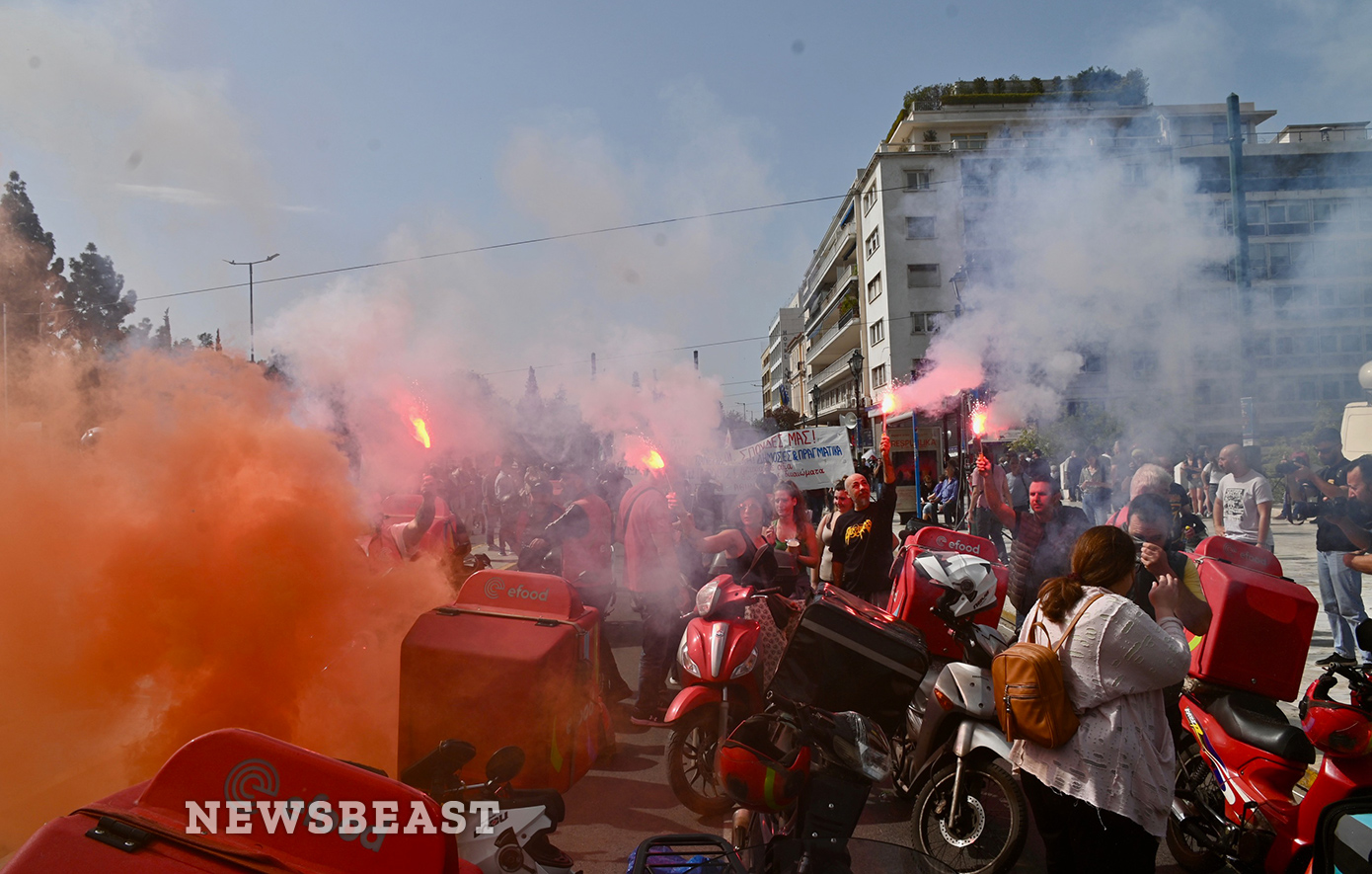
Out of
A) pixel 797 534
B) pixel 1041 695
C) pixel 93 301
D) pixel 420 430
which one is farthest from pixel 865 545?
pixel 93 301

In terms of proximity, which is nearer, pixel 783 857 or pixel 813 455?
pixel 783 857

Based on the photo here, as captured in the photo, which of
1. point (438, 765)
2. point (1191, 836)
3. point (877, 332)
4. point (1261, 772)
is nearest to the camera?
point (438, 765)

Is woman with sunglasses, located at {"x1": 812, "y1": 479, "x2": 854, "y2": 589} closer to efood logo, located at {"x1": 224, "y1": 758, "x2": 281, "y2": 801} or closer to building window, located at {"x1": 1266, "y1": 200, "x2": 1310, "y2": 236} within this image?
efood logo, located at {"x1": 224, "y1": 758, "x2": 281, "y2": 801}

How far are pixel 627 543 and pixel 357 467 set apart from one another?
4112 mm

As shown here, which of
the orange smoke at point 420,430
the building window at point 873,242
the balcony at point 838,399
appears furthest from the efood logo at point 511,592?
the balcony at point 838,399

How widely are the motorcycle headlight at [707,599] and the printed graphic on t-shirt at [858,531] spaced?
6.15 ft

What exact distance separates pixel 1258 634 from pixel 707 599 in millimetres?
2715

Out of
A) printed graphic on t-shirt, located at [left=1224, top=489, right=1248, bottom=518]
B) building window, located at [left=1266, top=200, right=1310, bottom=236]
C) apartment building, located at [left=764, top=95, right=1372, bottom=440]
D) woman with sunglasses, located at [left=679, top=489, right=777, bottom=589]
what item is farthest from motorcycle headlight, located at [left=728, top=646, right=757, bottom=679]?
building window, located at [left=1266, top=200, right=1310, bottom=236]

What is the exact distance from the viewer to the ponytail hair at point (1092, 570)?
280 cm

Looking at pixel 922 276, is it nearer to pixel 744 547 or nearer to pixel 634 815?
pixel 744 547

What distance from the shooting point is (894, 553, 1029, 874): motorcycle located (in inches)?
136

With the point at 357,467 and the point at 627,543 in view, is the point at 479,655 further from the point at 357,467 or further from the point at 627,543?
the point at 357,467

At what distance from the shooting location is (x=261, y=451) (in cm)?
440

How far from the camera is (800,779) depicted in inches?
101
